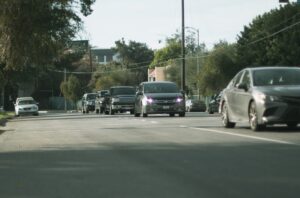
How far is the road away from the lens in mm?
9273

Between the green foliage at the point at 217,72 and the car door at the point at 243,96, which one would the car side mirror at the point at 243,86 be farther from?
the green foliage at the point at 217,72

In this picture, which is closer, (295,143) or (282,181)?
(282,181)

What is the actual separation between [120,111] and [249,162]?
3360 cm

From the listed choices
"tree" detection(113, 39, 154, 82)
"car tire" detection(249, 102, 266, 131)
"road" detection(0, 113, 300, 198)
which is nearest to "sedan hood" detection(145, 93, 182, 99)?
"car tire" detection(249, 102, 266, 131)

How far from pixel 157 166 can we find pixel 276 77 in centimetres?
736

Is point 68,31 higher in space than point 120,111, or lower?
higher

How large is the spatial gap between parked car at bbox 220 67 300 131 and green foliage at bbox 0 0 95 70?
9214 mm

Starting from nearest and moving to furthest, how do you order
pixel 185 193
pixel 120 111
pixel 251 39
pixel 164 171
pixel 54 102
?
pixel 185 193 → pixel 164 171 → pixel 120 111 → pixel 251 39 → pixel 54 102

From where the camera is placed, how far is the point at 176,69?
4390 inches

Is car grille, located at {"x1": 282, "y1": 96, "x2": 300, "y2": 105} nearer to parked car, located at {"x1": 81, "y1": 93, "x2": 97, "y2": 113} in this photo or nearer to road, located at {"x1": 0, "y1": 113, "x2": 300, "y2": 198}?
road, located at {"x1": 0, "y1": 113, "x2": 300, "y2": 198}

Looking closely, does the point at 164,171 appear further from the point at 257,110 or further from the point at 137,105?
the point at 137,105

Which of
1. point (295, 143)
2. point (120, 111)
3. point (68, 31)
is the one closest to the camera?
point (295, 143)

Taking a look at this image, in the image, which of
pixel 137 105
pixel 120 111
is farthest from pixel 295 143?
pixel 120 111

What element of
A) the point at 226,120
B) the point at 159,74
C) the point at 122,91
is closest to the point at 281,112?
the point at 226,120
